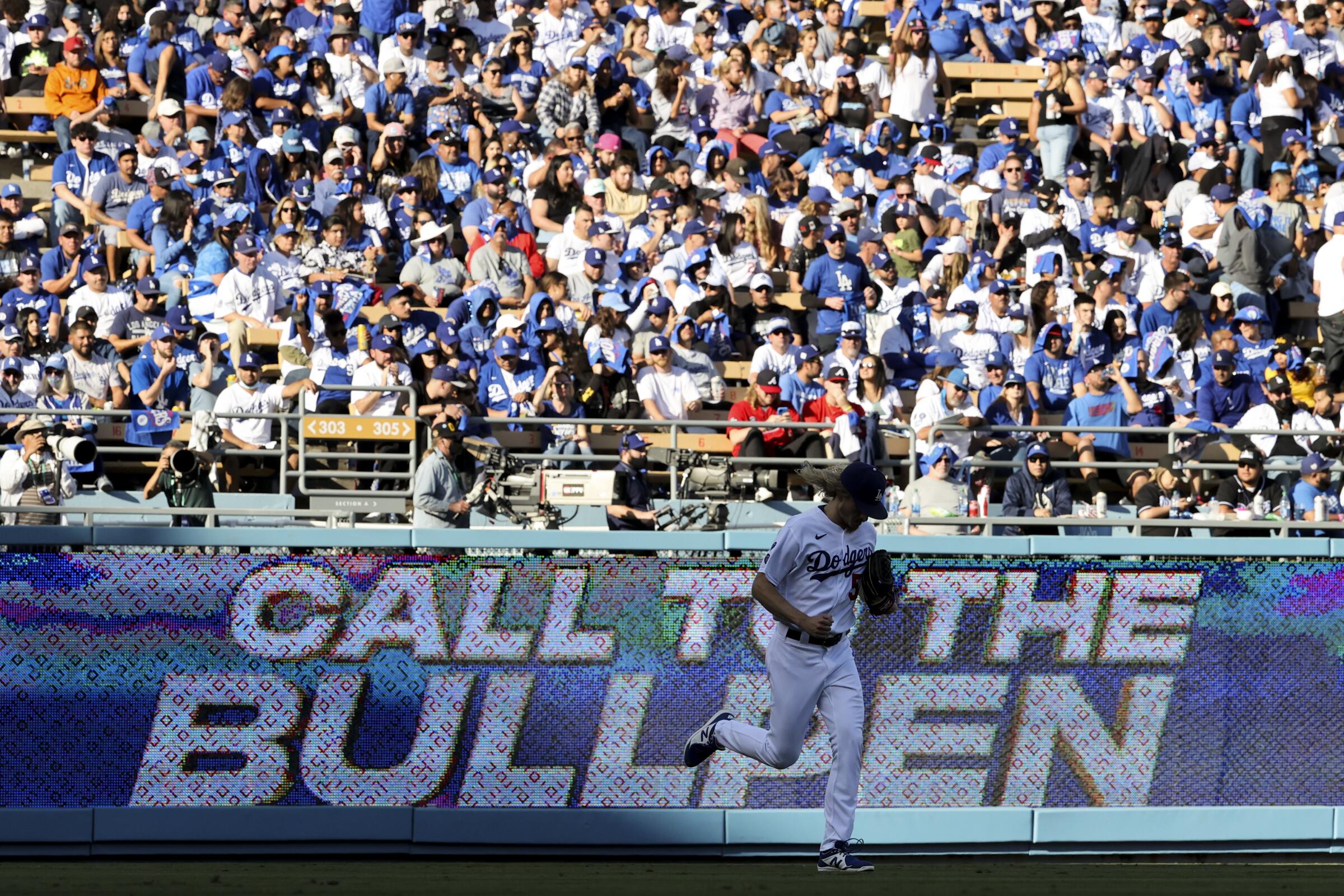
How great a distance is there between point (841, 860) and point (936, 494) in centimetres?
573

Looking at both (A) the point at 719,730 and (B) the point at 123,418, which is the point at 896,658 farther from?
(B) the point at 123,418

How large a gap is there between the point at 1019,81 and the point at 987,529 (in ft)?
26.4

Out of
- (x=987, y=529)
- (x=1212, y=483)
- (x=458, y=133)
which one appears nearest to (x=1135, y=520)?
(x=987, y=529)

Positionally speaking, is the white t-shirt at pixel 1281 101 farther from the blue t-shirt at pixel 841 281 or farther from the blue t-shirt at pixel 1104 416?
the blue t-shirt at pixel 841 281

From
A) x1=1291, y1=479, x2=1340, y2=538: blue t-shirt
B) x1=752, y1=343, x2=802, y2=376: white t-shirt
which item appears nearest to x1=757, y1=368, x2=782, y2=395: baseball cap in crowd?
x1=752, y1=343, x2=802, y2=376: white t-shirt

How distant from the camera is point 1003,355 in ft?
48.4

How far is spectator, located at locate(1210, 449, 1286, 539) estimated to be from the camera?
1295 centimetres

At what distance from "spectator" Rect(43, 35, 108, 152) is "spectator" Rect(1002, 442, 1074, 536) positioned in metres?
9.10

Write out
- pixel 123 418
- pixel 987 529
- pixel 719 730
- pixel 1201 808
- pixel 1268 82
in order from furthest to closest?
pixel 1268 82 < pixel 123 418 < pixel 987 529 < pixel 1201 808 < pixel 719 730

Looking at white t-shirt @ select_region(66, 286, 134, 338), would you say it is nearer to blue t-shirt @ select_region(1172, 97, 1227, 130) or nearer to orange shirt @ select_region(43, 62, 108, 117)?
orange shirt @ select_region(43, 62, 108, 117)

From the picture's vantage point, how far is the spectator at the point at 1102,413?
1418 centimetres

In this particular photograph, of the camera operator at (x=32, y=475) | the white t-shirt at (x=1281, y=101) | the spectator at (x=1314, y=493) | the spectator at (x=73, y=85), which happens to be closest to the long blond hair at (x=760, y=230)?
the spectator at (x=1314, y=493)

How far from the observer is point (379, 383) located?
1365 centimetres

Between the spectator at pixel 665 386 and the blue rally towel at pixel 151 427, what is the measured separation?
351 cm
